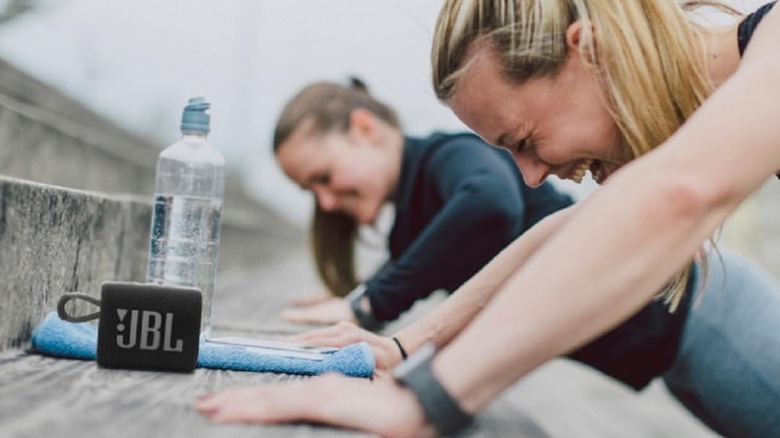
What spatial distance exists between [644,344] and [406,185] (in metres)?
1.43

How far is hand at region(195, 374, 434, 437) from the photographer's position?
1.36m

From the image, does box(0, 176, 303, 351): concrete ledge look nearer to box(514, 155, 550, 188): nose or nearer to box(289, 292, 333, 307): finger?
box(514, 155, 550, 188): nose

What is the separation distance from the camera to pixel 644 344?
280 centimetres

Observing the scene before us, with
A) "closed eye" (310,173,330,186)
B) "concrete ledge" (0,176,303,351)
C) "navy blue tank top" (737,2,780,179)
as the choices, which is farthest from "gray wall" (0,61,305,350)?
"navy blue tank top" (737,2,780,179)

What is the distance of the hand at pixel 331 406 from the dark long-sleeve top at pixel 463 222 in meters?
2.07

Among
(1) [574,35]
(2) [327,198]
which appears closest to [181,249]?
(1) [574,35]

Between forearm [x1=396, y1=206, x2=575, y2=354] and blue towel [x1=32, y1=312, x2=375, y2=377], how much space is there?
0.29 m

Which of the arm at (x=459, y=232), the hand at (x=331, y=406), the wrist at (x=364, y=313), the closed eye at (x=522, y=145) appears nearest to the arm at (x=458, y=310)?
the closed eye at (x=522, y=145)

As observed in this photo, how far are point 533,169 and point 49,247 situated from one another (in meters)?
0.84

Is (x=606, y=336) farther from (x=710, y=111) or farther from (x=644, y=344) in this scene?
(x=710, y=111)

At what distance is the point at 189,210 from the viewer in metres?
3.20

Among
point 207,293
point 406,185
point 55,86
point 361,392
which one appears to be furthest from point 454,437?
point 55,86

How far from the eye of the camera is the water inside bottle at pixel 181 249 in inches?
107

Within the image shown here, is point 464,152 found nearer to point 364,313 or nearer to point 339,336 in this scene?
point 364,313
